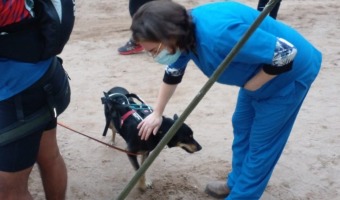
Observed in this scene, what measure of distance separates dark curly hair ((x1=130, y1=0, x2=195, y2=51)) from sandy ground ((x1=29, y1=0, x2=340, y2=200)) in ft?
4.82

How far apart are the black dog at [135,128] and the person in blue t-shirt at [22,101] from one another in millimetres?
867

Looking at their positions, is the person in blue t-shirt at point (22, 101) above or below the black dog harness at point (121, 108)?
above

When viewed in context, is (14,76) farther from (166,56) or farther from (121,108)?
(121,108)

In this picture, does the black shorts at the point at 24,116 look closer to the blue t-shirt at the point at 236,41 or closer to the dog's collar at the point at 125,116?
the blue t-shirt at the point at 236,41

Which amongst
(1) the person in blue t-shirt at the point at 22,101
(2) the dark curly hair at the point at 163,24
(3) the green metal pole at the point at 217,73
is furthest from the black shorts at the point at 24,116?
(3) the green metal pole at the point at 217,73

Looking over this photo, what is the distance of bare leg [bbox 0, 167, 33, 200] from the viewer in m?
2.18

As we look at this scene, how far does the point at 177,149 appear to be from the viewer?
3828 mm

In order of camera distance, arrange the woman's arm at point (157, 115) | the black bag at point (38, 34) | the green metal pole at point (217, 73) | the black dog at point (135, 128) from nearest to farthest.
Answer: the green metal pole at point (217, 73) < the black bag at point (38, 34) < the woman's arm at point (157, 115) < the black dog at point (135, 128)

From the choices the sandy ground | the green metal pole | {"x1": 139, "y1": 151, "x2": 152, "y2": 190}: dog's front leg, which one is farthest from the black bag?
the sandy ground

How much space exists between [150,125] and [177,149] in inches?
39.1

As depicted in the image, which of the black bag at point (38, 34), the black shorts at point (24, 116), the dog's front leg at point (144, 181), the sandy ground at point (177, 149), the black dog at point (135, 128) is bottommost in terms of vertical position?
the sandy ground at point (177, 149)

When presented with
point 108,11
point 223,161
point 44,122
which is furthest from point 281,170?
point 108,11

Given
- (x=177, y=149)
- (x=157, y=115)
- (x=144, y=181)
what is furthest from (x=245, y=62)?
(x=177, y=149)

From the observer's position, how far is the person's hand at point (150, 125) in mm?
2854
